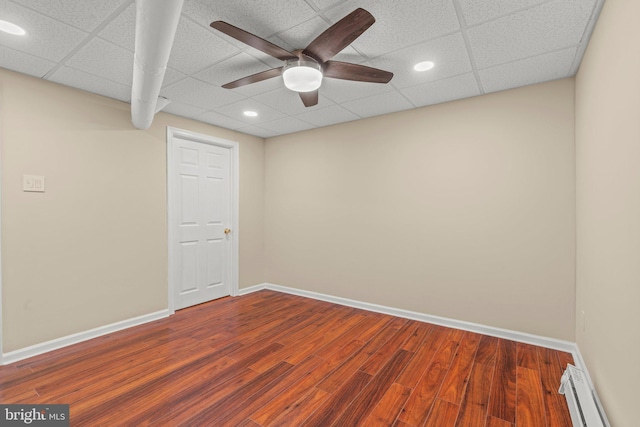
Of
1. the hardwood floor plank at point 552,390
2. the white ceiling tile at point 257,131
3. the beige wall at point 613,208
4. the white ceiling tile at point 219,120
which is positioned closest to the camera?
the beige wall at point 613,208

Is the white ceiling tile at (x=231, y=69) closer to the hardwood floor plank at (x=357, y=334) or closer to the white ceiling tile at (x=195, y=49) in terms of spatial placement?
the white ceiling tile at (x=195, y=49)

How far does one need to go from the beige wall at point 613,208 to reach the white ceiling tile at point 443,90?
81 centimetres

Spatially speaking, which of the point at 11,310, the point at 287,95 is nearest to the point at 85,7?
the point at 287,95

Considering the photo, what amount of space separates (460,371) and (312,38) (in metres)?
2.70

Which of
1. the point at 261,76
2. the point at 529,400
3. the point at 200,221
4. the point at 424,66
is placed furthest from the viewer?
the point at 200,221

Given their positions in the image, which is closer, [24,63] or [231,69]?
[24,63]

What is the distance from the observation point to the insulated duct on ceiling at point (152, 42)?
138 cm

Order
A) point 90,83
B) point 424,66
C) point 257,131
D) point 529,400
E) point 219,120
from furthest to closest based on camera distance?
1. point 257,131
2. point 219,120
3. point 90,83
4. point 424,66
5. point 529,400

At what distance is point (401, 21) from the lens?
1805 mm

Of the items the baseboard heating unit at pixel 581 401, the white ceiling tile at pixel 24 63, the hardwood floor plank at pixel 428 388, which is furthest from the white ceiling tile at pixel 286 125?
the baseboard heating unit at pixel 581 401

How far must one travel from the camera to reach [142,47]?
5.57ft

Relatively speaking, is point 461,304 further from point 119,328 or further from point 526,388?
point 119,328

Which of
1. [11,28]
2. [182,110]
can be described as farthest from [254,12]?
[182,110]

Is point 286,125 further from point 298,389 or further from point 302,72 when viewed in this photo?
point 298,389
